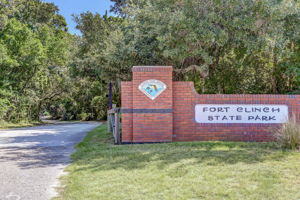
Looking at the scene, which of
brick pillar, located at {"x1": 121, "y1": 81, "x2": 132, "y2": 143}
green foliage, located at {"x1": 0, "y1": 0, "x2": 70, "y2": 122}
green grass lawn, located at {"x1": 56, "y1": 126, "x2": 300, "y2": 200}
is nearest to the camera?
green grass lawn, located at {"x1": 56, "y1": 126, "x2": 300, "y2": 200}

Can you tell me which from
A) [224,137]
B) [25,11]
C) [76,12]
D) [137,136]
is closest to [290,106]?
[224,137]

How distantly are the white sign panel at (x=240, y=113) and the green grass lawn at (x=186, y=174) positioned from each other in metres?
1.82

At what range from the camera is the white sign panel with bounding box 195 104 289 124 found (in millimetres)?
9578

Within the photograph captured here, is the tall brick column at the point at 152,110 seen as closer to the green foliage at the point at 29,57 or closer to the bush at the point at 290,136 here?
the bush at the point at 290,136

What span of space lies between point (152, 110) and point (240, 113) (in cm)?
276

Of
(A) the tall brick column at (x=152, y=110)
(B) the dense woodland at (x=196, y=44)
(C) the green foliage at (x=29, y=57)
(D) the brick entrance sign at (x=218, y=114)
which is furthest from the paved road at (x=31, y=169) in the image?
(C) the green foliage at (x=29, y=57)

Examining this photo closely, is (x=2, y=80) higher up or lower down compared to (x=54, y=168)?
higher up

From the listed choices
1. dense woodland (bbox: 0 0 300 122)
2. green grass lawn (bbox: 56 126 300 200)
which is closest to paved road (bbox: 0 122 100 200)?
green grass lawn (bbox: 56 126 300 200)

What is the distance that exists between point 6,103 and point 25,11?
420 inches

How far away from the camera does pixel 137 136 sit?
9.42 metres

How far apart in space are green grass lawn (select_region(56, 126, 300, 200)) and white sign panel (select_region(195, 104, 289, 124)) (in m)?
1.82

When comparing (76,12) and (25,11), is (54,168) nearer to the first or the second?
(76,12)

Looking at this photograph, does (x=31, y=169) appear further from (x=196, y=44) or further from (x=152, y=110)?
(x=196, y=44)

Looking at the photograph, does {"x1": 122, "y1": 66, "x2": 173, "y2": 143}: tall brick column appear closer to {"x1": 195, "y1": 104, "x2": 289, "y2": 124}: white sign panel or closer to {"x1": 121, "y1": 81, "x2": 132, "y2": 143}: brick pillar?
{"x1": 121, "y1": 81, "x2": 132, "y2": 143}: brick pillar
